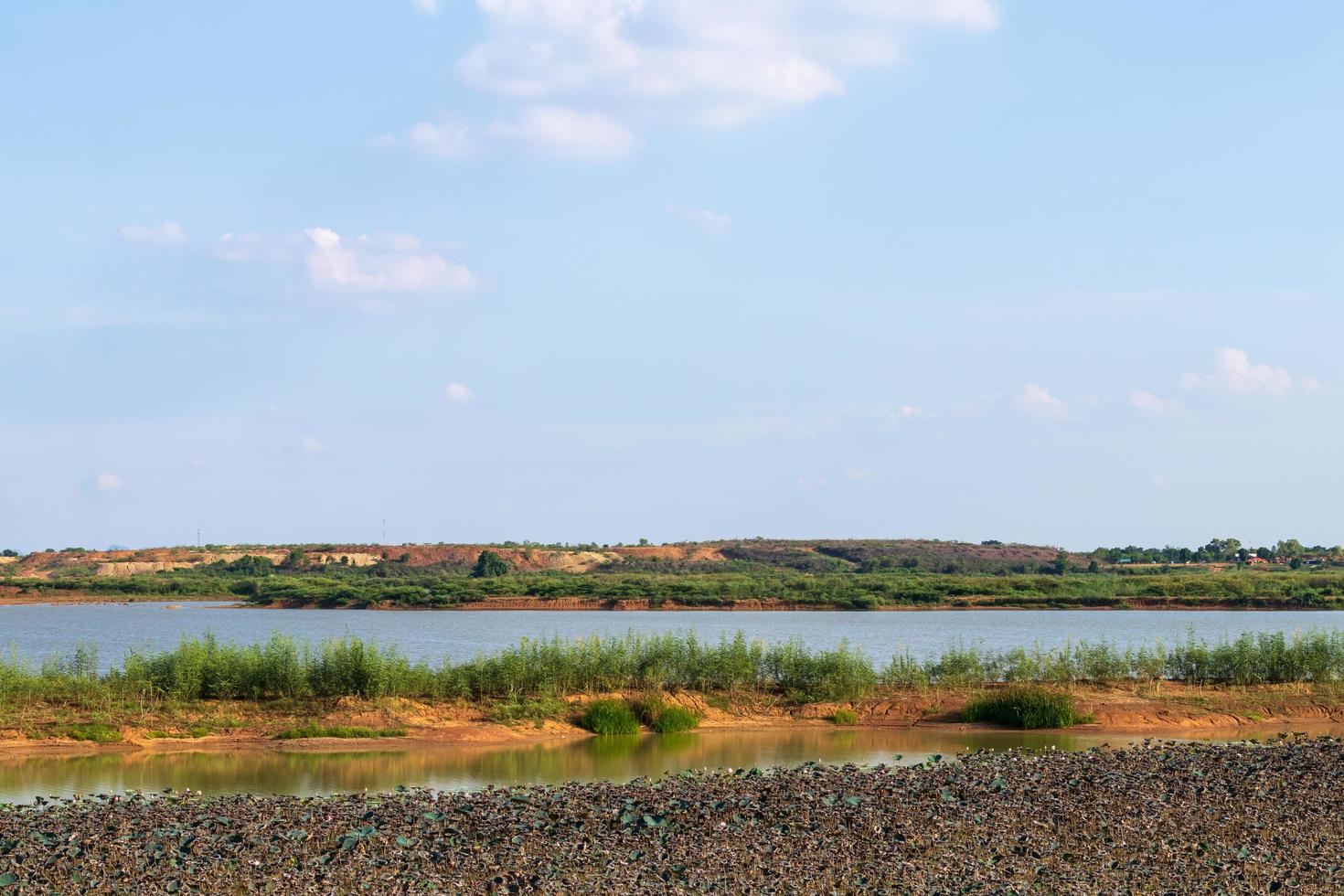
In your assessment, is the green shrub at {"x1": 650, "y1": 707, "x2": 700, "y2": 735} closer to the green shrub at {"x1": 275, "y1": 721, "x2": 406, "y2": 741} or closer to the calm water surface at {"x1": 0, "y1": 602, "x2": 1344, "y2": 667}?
the green shrub at {"x1": 275, "y1": 721, "x2": 406, "y2": 741}

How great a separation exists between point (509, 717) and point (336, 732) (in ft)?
13.2

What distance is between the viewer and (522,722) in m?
30.1

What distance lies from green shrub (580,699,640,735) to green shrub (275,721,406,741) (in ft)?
13.9

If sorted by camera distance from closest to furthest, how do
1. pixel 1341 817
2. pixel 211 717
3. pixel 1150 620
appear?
pixel 1341 817, pixel 211 717, pixel 1150 620

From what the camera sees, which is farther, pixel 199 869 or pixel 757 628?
pixel 757 628

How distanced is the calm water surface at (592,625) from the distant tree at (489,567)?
31.0 metres

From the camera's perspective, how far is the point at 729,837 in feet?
53.0

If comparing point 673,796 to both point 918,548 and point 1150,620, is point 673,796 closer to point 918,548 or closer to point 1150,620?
point 1150,620

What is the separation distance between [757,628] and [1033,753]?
A: 42494 millimetres

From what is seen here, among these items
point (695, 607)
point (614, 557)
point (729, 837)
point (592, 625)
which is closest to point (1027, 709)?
point (729, 837)

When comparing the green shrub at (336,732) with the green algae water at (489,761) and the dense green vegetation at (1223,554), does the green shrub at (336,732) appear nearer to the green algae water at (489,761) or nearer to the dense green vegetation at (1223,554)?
the green algae water at (489,761)

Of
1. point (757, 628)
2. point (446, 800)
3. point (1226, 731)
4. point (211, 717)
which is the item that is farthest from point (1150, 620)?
point (446, 800)

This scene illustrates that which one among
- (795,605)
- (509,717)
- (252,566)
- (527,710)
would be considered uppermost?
(252,566)

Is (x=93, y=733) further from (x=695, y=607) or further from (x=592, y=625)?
(x=695, y=607)
